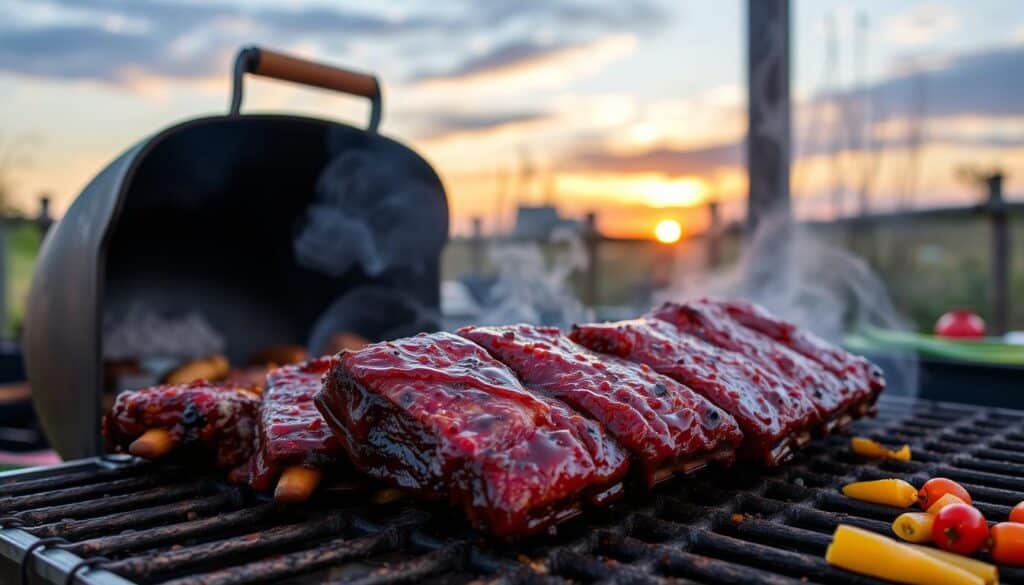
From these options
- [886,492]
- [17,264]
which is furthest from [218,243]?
[17,264]

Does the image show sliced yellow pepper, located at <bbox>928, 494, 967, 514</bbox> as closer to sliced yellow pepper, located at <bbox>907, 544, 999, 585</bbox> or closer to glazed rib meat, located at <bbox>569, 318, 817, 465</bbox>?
sliced yellow pepper, located at <bbox>907, 544, 999, 585</bbox>

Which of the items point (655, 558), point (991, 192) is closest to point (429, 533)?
point (655, 558)

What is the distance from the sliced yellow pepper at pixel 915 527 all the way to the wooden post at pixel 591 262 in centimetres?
1021

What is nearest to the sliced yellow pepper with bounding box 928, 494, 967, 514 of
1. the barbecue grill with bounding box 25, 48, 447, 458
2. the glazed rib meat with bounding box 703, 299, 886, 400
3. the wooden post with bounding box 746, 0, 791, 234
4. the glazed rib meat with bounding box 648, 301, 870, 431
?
the glazed rib meat with bounding box 648, 301, 870, 431

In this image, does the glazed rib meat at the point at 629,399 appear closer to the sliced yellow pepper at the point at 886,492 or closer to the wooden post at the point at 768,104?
the sliced yellow pepper at the point at 886,492

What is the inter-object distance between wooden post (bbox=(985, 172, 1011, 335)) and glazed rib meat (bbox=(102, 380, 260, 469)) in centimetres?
1047

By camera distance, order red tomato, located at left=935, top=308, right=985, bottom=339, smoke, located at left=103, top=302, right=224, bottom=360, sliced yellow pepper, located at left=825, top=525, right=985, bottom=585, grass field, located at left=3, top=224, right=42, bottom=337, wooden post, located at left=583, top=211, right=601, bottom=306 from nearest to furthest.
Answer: sliced yellow pepper, located at left=825, top=525, right=985, bottom=585 → smoke, located at left=103, top=302, right=224, bottom=360 → red tomato, located at left=935, top=308, right=985, bottom=339 → wooden post, located at left=583, top=211, right=601, bottom=306 → grass field, located at left=3, top=224, right=42, bottom=337

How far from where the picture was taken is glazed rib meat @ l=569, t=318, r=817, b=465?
2.79 m

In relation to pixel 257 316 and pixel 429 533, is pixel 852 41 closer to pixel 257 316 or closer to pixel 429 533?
pixel 257 316

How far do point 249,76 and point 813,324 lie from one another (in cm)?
446

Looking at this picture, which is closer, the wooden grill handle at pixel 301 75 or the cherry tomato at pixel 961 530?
the cherry tomato at pixel 961 530

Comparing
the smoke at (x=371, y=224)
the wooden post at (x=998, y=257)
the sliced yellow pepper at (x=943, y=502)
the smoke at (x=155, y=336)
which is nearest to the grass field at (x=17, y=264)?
the smoke at (x=155, y=336)

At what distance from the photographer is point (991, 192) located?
35.2 ft

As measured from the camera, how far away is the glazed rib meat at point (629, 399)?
2.36 m
